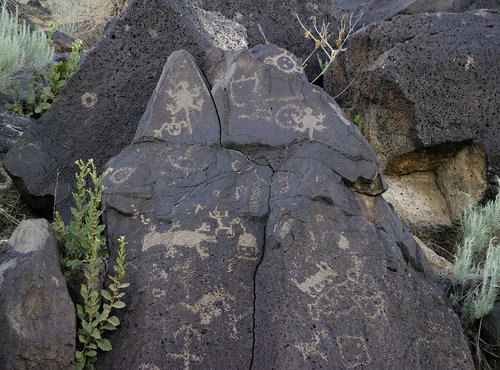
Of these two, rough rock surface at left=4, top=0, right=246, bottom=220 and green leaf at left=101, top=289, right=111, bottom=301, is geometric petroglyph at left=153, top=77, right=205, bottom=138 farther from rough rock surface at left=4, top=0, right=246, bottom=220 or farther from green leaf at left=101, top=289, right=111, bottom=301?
green leaf at left=101, top=289, right=111, bottom=301

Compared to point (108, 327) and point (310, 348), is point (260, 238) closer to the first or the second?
point (310, 348)

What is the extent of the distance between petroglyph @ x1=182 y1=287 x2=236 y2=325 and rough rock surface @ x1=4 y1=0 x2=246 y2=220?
143 centimetres

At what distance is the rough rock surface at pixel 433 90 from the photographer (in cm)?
457

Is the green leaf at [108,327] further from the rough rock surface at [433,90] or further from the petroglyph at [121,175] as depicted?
the rough rock surface at [433,90]

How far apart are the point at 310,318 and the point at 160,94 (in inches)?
54.7

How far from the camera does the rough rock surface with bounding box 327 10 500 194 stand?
4574 millimetres

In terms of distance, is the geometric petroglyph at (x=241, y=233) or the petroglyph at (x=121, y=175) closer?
the geometric petroglyph at (x=241, y=233)

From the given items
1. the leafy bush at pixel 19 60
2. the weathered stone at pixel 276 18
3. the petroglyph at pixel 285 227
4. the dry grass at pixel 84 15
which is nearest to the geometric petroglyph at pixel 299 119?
the petroglyph at pixel 285 227

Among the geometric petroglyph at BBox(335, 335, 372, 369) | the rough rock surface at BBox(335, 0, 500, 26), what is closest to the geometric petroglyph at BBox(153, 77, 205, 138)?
the geometric petroglyph at BBox(335, 335, 372, 369)

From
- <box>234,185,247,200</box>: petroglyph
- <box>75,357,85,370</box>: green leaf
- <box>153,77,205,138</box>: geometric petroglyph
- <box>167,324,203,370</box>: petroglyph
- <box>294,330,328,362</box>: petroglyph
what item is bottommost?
<box>75,357,85,370</box>: green leaf

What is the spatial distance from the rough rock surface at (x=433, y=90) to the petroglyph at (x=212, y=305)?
2.48m

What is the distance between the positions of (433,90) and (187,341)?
292 centimetres

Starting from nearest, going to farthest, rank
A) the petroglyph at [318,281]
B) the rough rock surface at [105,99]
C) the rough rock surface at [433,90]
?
1. the petroglyph at [318,281]
2. the rough rock surface at [105,99]
3. the rough rock surface at [433,90]

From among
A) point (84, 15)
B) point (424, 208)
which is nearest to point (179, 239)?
point (424, 208)
